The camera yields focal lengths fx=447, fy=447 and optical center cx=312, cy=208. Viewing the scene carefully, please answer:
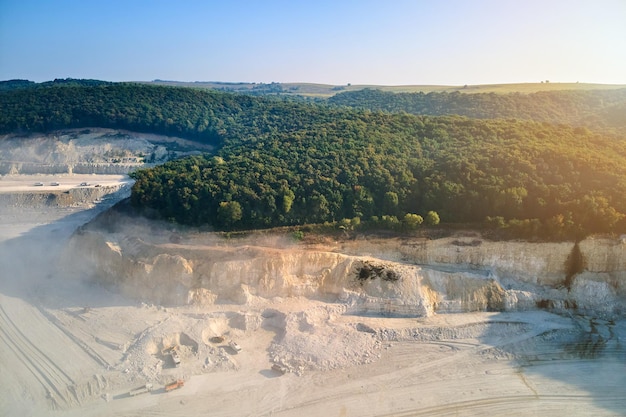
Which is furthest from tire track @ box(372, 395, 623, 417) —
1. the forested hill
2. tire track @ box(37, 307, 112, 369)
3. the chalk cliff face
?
the forested hill

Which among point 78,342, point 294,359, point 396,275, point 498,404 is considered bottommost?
point 498,404

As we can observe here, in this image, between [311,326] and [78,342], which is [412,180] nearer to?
[311,326]

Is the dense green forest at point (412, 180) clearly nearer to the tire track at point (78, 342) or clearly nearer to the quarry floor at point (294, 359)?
the quarry floor at point (294, 359)

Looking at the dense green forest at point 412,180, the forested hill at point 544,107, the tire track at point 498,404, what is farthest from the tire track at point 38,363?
the forested hill at point 544,107

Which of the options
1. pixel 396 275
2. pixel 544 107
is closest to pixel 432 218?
pixel 396 275

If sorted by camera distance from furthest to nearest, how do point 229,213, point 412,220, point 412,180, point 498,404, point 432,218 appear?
point 412,180 → point 229,213 → point 432,218 → point 412,220 → point 498,404

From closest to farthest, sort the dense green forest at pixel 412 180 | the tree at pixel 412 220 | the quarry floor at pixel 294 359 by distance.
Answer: the quarry floor at pixel 294 359
the dense green forest at pixel 412 180
the tree at pixel 412 220
